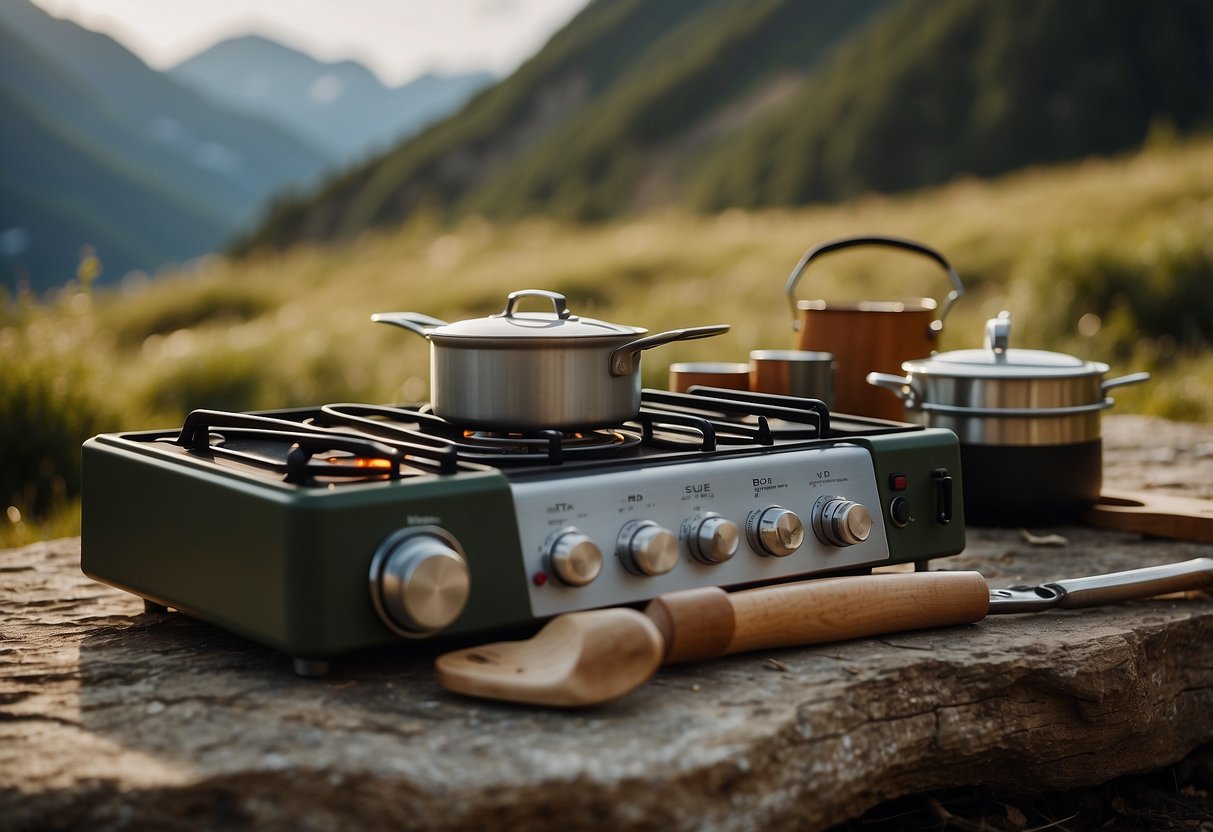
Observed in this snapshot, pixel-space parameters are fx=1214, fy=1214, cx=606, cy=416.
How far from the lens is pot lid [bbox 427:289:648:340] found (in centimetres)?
154

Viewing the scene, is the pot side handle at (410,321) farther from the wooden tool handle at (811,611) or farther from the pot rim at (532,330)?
the wooden tool handle at (811,611)

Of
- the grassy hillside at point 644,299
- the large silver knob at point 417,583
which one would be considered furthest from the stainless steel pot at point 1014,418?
the grassy hillside at point 644,299

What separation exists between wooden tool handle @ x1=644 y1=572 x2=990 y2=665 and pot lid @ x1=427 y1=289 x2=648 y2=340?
0.35m

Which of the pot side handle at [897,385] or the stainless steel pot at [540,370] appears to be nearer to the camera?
the stainless steel pot at [540,370]

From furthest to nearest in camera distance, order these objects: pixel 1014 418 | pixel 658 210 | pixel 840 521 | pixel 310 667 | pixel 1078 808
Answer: pixel 658 210 < pixel 1014 418 < pixel 1078 808 < pixel 840 521 < pixel 310 667

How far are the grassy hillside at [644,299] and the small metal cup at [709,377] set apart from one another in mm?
1504

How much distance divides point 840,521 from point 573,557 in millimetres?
423

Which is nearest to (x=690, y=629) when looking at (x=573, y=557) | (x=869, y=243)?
(x=573, y=557)

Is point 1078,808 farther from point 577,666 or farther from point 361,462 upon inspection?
point 361,462

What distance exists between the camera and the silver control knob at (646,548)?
4.79 ft

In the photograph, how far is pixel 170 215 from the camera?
109125 mm

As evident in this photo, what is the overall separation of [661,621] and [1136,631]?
773 mm

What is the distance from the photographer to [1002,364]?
2.23 metres

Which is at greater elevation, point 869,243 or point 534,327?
point 869,243
